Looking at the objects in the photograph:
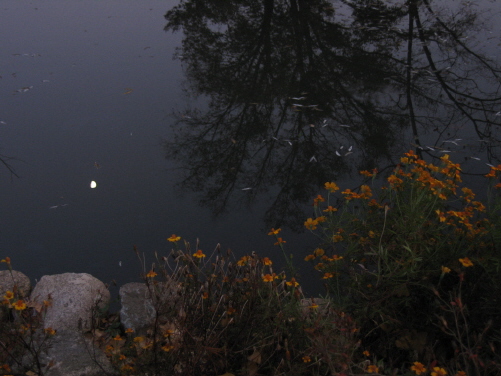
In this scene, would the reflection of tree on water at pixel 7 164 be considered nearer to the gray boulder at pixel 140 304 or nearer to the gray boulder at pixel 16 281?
the gray boulder at pixel 16 281

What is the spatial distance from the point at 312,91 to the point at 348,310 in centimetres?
369

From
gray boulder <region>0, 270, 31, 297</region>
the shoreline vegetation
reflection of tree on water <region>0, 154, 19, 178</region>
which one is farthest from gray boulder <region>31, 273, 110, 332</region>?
reflection of tree on water <region>0, 154, 19, 178</region>

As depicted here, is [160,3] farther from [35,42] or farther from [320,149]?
[320,149]

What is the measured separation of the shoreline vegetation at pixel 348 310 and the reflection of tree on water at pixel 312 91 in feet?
4.80

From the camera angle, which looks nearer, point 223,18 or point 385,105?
point 385,105

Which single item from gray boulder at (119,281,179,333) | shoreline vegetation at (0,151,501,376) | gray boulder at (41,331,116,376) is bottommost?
gray boulder at (41,331,116,376)

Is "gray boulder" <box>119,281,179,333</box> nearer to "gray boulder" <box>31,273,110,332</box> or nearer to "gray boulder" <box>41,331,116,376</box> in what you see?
"gray boulder" <box>31,273,110,332</box>

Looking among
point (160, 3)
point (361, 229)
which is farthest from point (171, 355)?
point (160, 3)

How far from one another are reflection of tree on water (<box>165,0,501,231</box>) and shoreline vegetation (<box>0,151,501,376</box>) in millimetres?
1463

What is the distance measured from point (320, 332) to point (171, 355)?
0.75m

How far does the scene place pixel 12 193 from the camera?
4754 mm

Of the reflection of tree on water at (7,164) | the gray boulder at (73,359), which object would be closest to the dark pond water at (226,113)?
the reflection of tree on water at (7,164)

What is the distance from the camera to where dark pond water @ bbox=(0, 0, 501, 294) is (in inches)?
171

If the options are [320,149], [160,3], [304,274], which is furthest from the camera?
[160,3]
